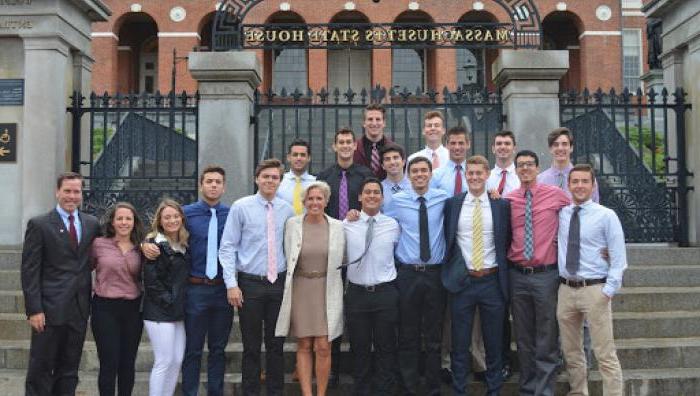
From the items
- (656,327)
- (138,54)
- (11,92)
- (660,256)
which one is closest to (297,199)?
(656,327)

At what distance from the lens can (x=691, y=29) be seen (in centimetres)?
981

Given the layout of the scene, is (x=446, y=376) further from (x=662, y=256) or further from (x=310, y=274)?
(x=662, y=256)

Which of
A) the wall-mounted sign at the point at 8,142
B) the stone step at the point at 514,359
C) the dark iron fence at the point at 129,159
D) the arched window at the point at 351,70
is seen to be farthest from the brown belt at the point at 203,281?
the arched window at the point at 351,70

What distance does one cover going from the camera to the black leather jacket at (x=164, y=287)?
19.0 feet

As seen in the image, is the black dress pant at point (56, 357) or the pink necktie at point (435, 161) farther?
the pink necktie at point (435, 161)

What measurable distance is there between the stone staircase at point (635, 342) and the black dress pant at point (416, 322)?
0.55 metres

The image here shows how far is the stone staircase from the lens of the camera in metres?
6.61

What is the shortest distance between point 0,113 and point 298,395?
219 inches

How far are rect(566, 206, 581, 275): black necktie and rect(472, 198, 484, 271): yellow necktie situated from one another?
2.27 ft

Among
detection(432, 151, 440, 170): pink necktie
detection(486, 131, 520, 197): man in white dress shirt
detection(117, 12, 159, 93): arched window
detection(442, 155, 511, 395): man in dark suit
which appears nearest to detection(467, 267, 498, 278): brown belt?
detection(442, 155, 511, 395): man in dark suit

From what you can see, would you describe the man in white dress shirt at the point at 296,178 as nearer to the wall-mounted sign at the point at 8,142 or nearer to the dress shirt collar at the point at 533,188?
the dress shirt collar at the point at 533,188

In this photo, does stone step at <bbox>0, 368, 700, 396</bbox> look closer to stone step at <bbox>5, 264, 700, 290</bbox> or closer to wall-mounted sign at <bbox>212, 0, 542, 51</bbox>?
stone step at <bbox>5, 264, 700, 290</bbox>

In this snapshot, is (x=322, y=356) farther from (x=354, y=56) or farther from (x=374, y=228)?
(x=354, y=56)

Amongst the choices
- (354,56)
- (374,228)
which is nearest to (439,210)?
(374,228)
